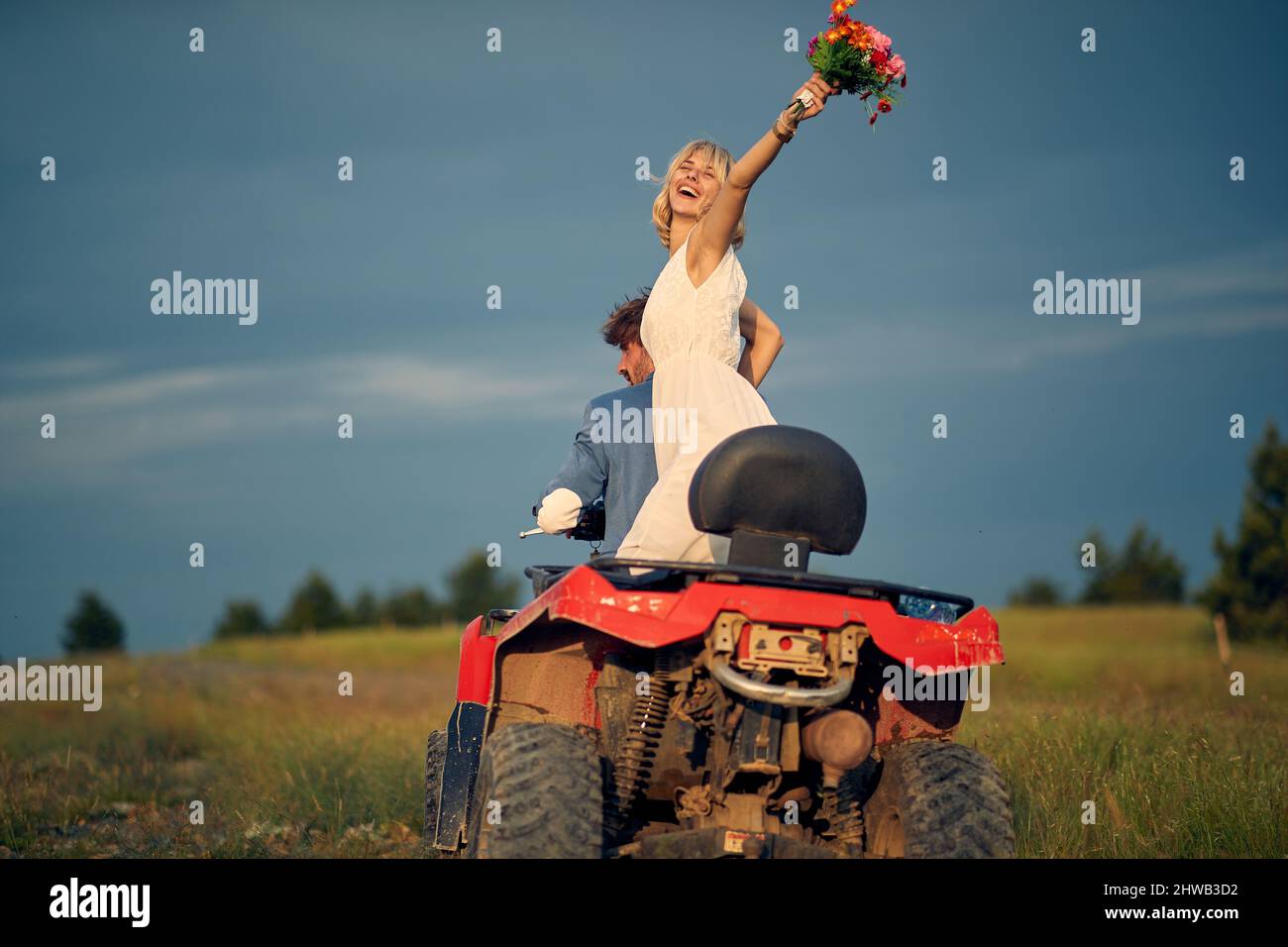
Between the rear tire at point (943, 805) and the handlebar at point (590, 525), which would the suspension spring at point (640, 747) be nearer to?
the rear tire at point (943, 805)

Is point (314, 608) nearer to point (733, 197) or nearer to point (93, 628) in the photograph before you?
point (93, 628)

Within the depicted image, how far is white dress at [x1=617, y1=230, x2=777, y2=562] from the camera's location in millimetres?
5250

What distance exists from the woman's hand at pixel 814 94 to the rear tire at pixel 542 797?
234 cm

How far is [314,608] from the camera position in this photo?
9356cm

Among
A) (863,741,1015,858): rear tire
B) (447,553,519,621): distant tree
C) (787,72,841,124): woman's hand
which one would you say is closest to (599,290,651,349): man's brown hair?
(787,72,841,124): woman's hand

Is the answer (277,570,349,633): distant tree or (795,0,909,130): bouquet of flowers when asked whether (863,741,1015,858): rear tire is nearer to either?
(795,0,909,130): bouquet of flowers

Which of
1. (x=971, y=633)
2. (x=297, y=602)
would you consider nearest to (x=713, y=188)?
(x=971, y=633)

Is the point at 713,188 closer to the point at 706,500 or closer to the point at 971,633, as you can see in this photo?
the point at 706,500

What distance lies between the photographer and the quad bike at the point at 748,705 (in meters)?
4.43

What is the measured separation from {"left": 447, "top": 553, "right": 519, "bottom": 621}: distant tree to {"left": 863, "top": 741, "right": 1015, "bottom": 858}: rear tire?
78489mm

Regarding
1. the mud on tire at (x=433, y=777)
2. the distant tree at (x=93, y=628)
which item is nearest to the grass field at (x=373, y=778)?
the mud on tire at (x=433, y=777)

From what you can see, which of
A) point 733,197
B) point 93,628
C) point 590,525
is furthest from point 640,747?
point 93,628
